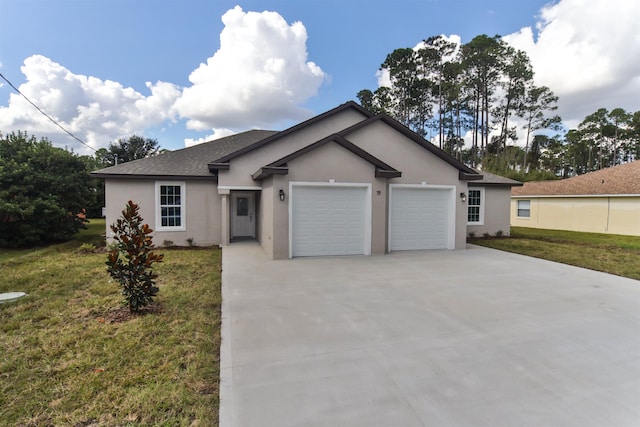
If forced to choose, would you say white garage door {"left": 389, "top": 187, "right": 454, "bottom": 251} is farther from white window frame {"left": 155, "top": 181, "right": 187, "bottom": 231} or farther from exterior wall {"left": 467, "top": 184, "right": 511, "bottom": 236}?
white window frame {"left": 155, "top": 181, "right": 187, "bottom": 231}

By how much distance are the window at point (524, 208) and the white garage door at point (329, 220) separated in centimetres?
1816

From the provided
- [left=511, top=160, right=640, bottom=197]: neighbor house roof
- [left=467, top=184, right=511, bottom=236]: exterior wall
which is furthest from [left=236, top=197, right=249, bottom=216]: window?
[left=511, top=160, right=640, bottom=197]: neighbor house roof

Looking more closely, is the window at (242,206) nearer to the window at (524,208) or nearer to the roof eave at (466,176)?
the roof eave at (466,176)

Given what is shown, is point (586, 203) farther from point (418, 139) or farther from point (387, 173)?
point (387, 173)

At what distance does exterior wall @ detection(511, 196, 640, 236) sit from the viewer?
678 inches

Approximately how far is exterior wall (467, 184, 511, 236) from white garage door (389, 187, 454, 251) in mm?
4895

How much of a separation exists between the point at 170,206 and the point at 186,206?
61 cm

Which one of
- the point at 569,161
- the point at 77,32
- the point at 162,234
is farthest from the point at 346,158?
the point at 569,161

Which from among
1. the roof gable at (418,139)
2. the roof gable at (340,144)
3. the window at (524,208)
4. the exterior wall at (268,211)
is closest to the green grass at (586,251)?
the roof gable at (418,139)

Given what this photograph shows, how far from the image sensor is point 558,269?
8.79 meters

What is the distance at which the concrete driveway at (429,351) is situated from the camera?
112 inches

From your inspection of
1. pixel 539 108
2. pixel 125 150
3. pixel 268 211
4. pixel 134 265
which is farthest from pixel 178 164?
pixel 539 108

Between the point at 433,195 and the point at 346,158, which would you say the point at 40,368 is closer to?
the point at 346,158

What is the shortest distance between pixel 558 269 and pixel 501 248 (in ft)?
12.8
